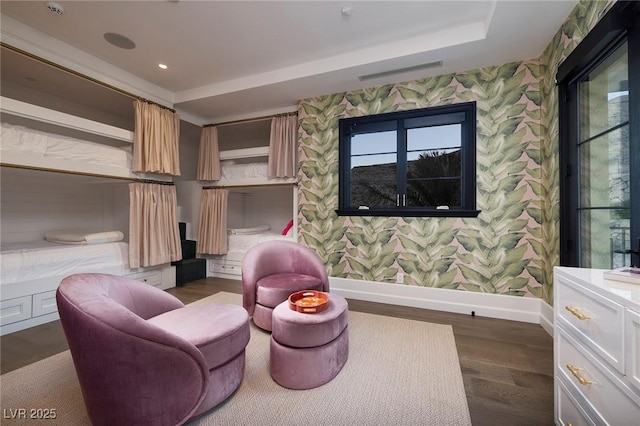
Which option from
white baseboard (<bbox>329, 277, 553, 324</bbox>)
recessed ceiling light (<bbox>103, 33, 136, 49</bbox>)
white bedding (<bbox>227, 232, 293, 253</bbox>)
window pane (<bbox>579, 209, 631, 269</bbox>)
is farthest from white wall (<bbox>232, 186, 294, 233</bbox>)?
window pane (<bbox>579, 209, 631, 269</bbox>)

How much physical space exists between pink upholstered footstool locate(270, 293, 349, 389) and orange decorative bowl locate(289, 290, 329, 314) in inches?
1.3

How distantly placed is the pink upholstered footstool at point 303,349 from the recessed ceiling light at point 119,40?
3.10 m

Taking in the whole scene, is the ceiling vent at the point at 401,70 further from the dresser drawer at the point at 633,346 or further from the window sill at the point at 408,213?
the dresser drawer at the point at 633,346

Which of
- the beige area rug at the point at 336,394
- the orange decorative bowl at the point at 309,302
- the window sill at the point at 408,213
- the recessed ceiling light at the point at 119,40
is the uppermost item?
the recessed ceiling light at the point at 119,40

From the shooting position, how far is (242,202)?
17.7 feet

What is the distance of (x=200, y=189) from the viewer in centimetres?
455

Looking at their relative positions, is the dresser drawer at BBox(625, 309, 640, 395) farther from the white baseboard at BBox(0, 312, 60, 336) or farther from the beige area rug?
the white baseboard at BBox(0, 312, 60, 336)

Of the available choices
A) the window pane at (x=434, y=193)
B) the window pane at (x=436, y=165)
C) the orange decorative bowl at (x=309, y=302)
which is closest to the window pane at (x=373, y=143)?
the window pane at (x=436, y=165)

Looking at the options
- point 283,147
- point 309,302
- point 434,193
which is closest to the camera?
point 309,302

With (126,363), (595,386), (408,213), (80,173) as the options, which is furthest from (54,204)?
(595,386)

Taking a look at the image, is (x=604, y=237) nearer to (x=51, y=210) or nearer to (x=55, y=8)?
(x=55, y=8)

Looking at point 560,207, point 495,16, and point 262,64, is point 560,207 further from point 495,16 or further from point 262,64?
point 262,64

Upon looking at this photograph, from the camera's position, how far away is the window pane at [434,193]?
301 centimetres

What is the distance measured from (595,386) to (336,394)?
116cm
